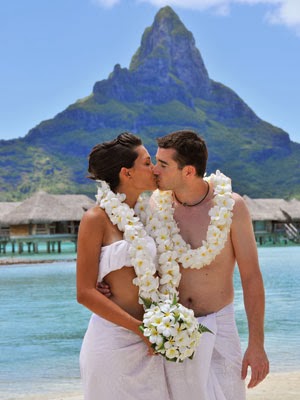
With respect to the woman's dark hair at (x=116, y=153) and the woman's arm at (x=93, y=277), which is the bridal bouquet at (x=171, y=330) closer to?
the woman's arm at (x=93, y=277)

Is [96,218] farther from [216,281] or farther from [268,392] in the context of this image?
[268,392]

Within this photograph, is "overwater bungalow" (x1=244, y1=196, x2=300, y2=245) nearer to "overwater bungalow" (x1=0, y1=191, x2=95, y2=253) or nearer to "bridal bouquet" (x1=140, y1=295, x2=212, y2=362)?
"overwater bungalow" (x1=0, y1=191, x2=95, y2=253)

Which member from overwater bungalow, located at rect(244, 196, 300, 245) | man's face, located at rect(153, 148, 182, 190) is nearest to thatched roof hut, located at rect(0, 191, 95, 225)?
overwater bungalow, located at rect(244, 196, 300, 245)

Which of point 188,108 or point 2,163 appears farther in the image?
point 188,108

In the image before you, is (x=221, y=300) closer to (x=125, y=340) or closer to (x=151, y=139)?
(x=125, y=340)

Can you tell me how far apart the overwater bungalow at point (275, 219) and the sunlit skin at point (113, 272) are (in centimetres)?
5826

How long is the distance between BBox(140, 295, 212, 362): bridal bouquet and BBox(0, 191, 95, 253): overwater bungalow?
161ft

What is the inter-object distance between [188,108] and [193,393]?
18925 centimetres

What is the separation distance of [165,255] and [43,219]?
49.1 meters

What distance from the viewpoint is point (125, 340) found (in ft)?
10.1

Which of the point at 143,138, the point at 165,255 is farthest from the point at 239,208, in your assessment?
the point at 143,138

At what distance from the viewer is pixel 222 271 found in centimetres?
337

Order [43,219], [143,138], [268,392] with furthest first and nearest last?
[143,138] → [43,219] → [268,392]

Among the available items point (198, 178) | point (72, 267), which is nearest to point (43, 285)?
point (72, 267)
